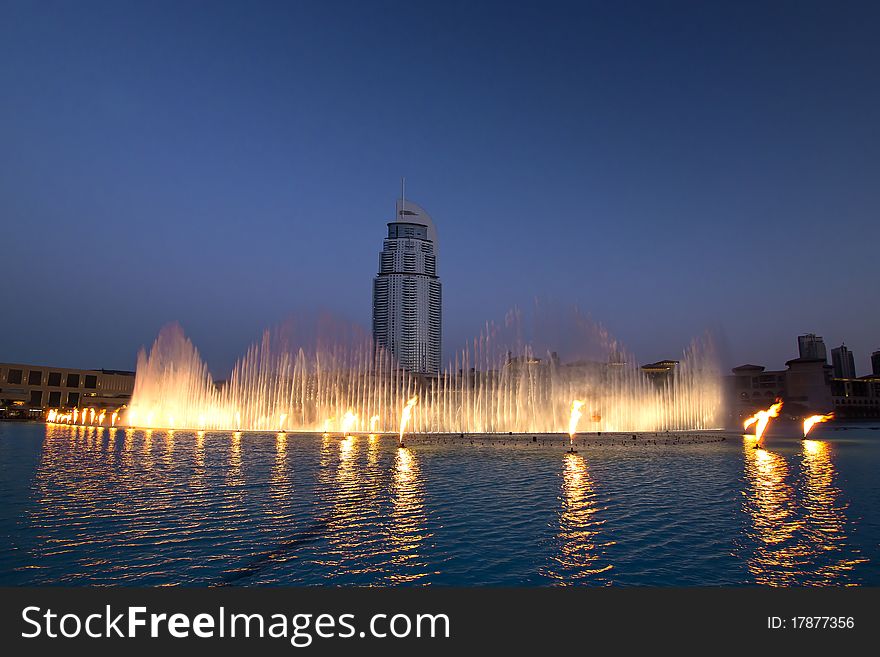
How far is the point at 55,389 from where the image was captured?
136 meters

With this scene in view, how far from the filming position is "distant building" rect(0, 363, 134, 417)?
128375mm

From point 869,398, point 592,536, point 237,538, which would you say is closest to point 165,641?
point 237,538

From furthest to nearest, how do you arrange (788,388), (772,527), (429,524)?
(788,388), (429,524), (772,527)

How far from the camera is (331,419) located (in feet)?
293

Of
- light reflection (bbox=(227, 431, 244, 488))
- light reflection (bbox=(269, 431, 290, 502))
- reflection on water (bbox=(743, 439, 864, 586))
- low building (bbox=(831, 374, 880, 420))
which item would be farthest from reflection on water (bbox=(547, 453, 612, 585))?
low building (bbox=(831, 374, 880, 420))

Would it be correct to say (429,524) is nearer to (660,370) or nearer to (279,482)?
(279,482)

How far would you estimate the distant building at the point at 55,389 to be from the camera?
421ft

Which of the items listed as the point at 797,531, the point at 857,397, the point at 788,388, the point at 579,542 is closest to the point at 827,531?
the point at 797,531

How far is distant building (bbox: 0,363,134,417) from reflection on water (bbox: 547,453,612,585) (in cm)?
14526

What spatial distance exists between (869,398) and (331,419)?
19551cm

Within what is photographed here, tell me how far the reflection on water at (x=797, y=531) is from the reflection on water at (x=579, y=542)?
11.2 ft

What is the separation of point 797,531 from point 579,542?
7203mm

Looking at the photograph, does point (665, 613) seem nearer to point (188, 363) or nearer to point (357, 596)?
point (357, 596)

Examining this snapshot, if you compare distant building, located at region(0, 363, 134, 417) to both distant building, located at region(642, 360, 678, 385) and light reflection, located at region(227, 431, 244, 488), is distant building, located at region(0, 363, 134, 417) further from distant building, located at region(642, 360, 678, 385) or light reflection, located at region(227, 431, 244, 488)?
distant building, located at region(642, 360, 678, 385)
